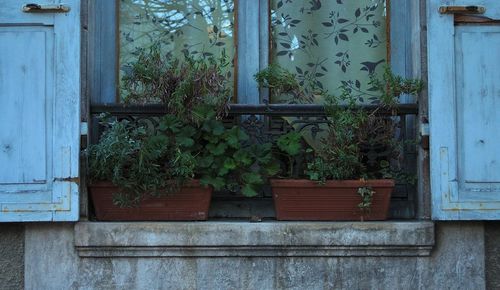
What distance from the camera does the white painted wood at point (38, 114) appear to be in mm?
4246

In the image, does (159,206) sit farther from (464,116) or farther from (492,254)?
(492,254)

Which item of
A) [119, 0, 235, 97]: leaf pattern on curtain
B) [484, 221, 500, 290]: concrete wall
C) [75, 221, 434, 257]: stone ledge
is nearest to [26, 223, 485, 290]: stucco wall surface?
[75, 221, 434, 257]: stone ledge

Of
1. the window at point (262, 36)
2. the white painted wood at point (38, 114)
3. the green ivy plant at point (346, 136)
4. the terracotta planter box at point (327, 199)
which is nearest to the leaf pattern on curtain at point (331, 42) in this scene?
the window at point (262, 36)

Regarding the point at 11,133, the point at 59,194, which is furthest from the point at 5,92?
the point at 59,194

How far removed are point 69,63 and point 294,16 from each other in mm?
1405

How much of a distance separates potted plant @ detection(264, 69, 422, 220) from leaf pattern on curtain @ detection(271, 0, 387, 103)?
12.4 inches

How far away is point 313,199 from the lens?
4348 millimetres

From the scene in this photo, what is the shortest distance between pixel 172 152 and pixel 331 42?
1.24 metres

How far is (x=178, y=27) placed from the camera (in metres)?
→ 4.81

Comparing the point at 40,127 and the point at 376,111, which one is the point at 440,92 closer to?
the point at 376,111

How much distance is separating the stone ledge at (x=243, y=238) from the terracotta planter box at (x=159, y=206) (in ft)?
0.35

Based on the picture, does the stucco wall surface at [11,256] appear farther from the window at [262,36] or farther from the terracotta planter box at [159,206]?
the window at [262,36]

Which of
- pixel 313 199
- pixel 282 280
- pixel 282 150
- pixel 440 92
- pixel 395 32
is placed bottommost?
pixel 282 280

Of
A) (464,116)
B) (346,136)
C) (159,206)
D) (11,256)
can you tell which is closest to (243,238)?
(159,206)
